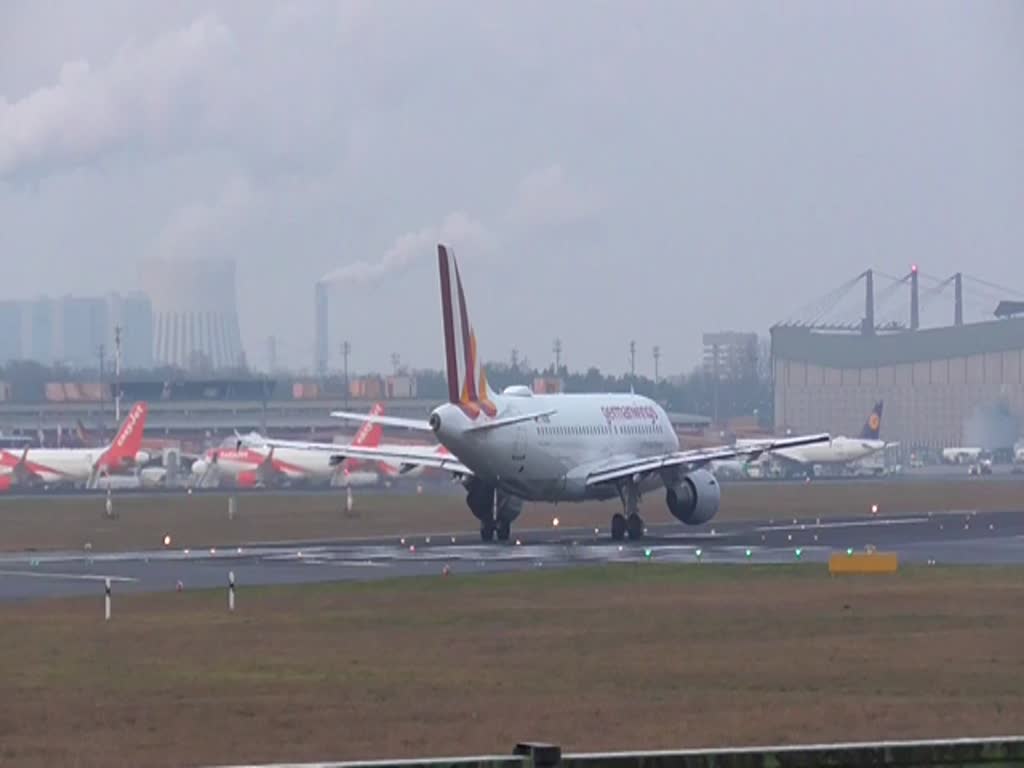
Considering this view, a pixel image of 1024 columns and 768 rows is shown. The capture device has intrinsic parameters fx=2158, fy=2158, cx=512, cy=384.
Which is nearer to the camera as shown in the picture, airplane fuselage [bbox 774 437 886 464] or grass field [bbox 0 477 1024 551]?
grass field [bbox 0 477 1024 551]

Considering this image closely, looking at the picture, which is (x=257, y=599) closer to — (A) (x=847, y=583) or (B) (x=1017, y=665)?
(A) (x=847, y=583)

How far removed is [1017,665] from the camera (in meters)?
32.3

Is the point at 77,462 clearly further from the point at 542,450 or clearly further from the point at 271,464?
the point at 542,450

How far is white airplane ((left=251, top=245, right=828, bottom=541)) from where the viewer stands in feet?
234

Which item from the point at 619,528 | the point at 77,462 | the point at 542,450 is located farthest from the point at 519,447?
the point at 77,462

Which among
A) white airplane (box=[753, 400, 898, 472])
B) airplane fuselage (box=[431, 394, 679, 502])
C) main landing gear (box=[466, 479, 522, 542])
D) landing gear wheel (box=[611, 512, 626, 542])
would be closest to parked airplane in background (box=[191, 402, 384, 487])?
white airplane (box=[753, 400, 898, 472])

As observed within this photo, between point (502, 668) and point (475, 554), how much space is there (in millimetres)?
32713

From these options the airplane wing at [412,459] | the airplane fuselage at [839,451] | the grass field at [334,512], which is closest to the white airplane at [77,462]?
the grass field at [334,512]

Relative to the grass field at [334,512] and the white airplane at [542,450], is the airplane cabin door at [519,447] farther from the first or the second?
the grass field at [334,512]

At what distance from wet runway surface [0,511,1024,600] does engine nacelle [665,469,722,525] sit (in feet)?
2.73

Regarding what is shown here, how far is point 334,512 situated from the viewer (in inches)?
4065

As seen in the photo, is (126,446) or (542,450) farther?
(126,446)

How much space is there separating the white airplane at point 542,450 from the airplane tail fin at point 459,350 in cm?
3

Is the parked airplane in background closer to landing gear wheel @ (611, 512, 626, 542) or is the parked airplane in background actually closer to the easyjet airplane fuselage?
the easyjet airplane fuselage
